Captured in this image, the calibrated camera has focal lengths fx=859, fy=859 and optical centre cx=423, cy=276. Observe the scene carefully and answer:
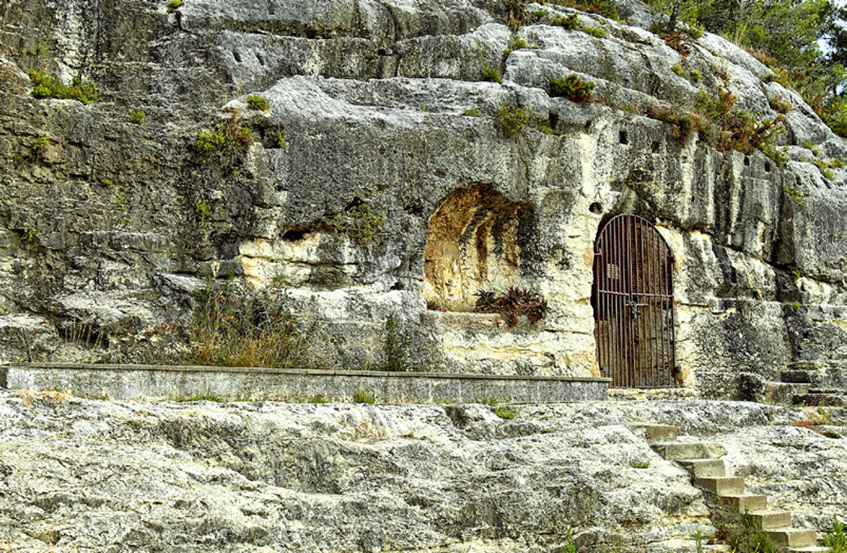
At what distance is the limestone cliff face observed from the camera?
32.7 feet

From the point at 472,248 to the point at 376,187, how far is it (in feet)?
7.39

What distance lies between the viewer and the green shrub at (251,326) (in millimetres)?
9344

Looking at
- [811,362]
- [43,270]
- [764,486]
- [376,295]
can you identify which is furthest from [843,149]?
[43,270]

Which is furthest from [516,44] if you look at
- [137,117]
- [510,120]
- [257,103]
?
[137,117]

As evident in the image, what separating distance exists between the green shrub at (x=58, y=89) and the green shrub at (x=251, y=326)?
9.43 feet

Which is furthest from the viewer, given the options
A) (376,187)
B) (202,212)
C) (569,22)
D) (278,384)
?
(569,22)

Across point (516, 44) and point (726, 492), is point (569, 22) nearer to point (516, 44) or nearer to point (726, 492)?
point (516, 44)

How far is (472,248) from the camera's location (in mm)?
12617

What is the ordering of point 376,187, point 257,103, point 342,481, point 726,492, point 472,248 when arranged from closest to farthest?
point 342,481 < point 726,492 < point 257,103 < point 376,187 < point 472,248

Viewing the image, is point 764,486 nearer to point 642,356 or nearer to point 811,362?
point 642,356

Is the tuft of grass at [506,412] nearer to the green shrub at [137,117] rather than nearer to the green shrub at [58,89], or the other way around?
the green shrub at [137,117]

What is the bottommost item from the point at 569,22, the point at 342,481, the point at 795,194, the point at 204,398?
the point at 342,481

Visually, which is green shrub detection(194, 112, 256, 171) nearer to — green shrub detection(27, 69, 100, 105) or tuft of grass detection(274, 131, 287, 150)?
tuft of grass detection(274, 131, 287, 150)

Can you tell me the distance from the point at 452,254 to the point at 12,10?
6.57m
